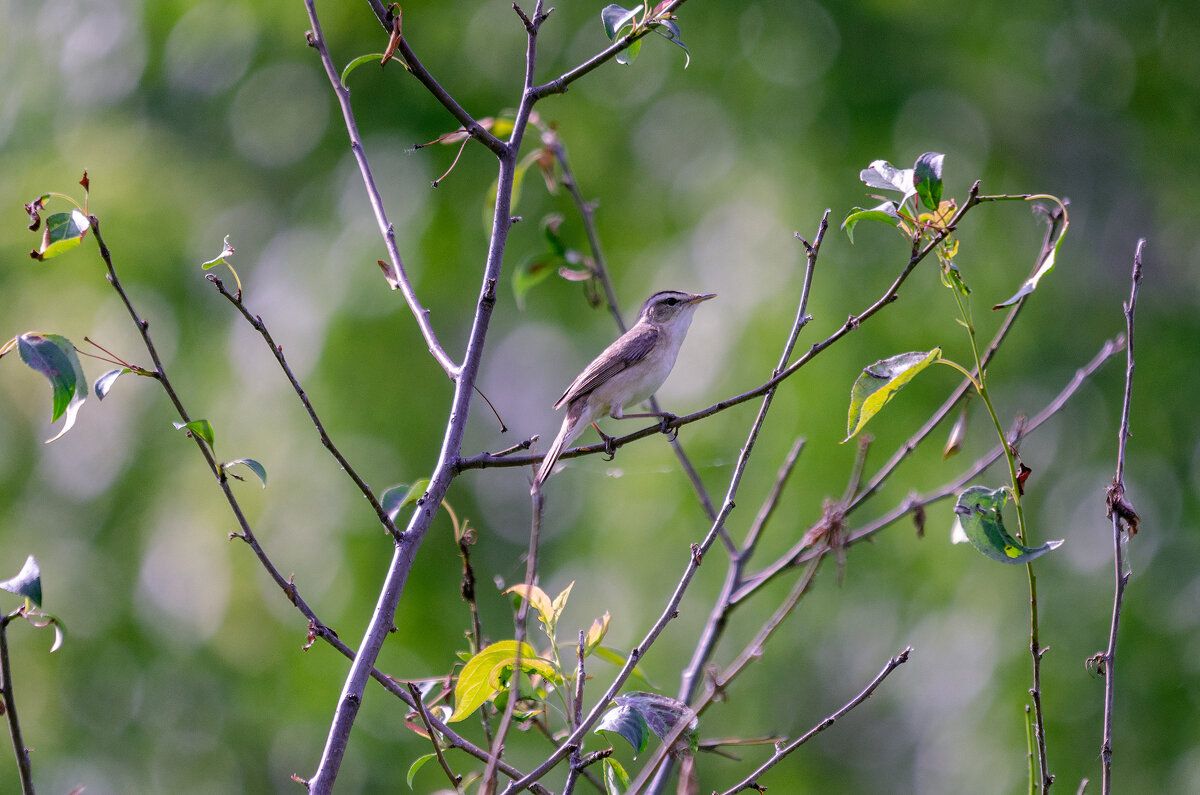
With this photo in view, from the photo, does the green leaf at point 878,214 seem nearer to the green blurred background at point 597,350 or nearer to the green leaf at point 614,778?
the green leaf at point 614,778

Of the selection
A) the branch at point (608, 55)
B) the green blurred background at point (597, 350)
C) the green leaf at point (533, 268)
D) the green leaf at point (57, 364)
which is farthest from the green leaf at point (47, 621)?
the green blurred background at point (597, 350)

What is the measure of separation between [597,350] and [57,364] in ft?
15.3

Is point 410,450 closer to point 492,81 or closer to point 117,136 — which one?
point 492,81

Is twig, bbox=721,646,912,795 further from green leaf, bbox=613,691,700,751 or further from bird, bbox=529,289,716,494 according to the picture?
bird, bbox=529,289,716,494

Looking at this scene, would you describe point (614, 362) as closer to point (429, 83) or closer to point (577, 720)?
point (429, 83)

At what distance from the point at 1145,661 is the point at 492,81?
467 cm

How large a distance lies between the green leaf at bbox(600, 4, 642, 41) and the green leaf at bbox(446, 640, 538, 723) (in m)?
1.25

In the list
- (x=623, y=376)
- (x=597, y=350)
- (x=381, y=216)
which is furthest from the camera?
(x=597, y=350)

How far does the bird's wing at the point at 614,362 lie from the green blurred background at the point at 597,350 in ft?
1.86

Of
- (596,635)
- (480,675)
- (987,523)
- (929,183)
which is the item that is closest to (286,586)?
(480,675)

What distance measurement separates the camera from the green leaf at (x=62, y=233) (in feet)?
5.45

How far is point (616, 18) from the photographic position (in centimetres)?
214

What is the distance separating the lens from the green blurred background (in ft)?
15.0

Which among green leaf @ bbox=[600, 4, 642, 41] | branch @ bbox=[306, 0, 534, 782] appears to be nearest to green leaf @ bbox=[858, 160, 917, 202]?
green leaf @ bbox=[600, 4, 642, 41]
